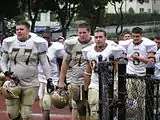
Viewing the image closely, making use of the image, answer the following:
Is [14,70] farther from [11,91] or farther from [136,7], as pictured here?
[136,7]

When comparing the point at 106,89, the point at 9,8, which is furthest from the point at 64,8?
the point at 106,89

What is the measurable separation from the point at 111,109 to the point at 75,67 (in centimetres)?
292

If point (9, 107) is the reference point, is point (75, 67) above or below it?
above

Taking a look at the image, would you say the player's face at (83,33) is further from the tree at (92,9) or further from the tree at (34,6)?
the tree at (92,9)

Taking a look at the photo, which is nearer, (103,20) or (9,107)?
(9,107)

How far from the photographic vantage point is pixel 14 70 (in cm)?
862

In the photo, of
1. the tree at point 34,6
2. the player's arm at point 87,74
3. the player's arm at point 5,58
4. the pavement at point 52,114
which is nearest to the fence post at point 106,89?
the player's arm at point 87,74

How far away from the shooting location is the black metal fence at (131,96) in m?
5.09

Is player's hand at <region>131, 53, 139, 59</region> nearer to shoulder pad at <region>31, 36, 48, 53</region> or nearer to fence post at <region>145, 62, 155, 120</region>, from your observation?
shoulder pad at <region>31, 36, 48, 53</region>

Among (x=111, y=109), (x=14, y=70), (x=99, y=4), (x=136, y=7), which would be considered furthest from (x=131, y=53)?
(x=136, y=7)

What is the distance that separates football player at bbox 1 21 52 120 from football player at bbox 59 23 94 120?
0.54 meters

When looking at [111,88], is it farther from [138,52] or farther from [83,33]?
[138,52]

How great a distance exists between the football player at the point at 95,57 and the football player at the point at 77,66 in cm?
42

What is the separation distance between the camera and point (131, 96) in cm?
558
